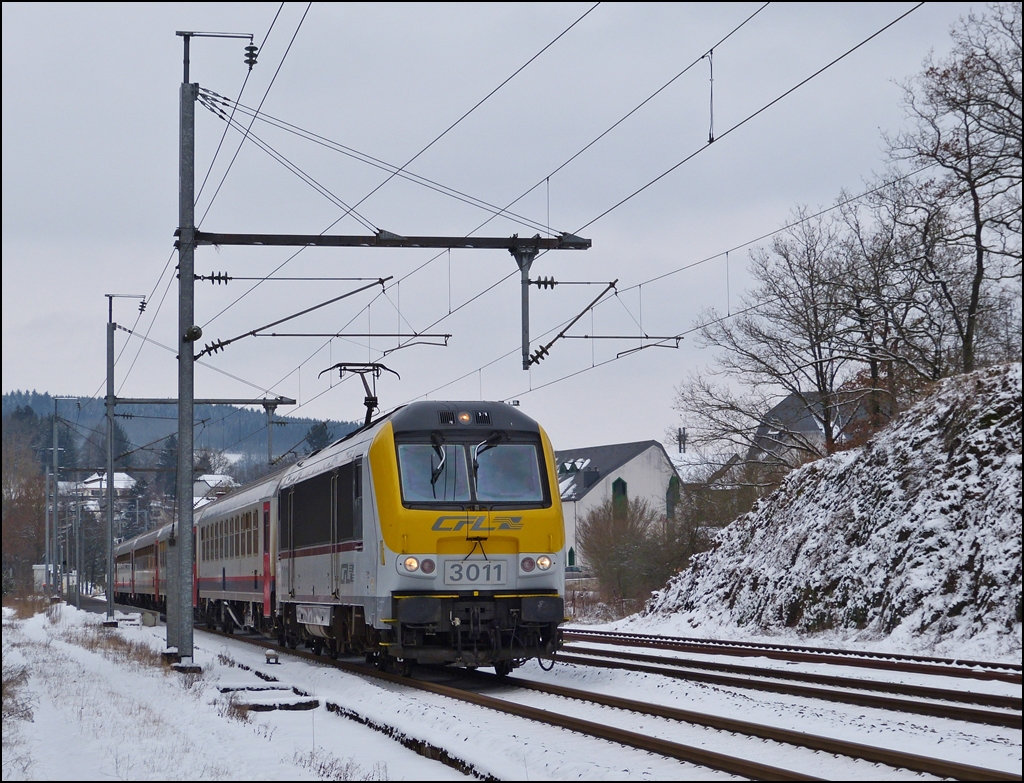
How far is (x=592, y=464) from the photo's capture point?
291 ft

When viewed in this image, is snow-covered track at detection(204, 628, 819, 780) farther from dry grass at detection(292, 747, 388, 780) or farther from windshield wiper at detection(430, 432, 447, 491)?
windshield wiper at detection(430, 432, 447, 491)

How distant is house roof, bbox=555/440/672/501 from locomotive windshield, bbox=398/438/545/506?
64.0 m

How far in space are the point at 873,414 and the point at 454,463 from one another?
21.3 metres

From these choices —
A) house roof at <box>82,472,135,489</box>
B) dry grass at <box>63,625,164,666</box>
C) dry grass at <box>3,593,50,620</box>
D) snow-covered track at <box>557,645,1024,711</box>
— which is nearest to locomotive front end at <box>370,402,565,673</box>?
snow-covered track at <box>557,645,1024,711</box>

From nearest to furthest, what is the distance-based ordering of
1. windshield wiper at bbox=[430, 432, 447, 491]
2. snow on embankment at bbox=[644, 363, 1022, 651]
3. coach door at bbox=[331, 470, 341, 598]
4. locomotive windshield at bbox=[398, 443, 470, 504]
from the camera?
locomotive windshield at bbox=[398, 443, 470, 504] < windshield wiper at bbox=[430, 432, 447, 491] < coach door at bbox=[331, 470, 341, 598] < snow on embankment at bbox=[644, 363, 1022, 651]

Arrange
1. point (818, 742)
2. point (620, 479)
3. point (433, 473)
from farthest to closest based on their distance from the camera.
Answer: point (620, 479), point (433, 473), point (818, 742)

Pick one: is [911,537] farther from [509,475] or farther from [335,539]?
[335,539]

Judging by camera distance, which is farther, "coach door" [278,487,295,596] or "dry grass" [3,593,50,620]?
"dry grass" [3,593,50,620]

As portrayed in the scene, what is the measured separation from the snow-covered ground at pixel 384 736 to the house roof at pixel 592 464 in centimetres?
6576

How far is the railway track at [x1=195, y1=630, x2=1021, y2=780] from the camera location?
8.90m

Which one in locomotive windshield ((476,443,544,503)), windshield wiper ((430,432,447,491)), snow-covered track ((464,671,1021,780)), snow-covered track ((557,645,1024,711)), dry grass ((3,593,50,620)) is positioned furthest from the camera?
dry grass ((3,593,50,620))

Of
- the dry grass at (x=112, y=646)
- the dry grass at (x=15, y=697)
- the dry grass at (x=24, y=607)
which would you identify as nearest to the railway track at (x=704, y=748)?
the dry grass at (x=15, y=697)

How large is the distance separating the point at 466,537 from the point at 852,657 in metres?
6.16

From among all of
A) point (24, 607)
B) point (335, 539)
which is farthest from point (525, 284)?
point (24, 607)
